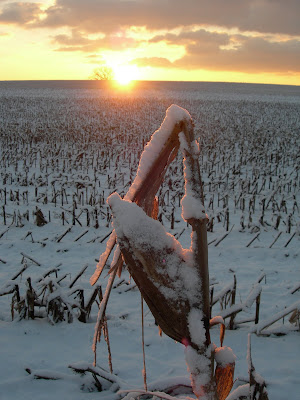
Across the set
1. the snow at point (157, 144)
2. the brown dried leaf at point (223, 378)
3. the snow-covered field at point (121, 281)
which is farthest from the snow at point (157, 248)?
the snow-covered field at point (121, 281)

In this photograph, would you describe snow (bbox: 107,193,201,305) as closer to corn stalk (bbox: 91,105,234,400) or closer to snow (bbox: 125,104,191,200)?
corn stalk (bbox: 91,105,234,400)

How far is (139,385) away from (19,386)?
840 millimetres

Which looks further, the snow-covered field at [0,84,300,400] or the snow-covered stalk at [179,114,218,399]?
the snow-covered field at [0,84,300,400]

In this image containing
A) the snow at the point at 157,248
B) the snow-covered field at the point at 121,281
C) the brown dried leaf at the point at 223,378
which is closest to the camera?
the snow at the point at 157,248

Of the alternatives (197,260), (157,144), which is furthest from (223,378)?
(157,144)

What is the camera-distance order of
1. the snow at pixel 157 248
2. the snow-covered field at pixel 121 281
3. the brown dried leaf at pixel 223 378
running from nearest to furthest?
the snow at pixel 157 248 < the brown dried leaf at pixel 223 378 < the snow-covered field at pixel 121 281

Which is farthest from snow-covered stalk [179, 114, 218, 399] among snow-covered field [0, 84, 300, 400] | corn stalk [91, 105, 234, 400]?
snow-covered field [0, 84, 300, 400]

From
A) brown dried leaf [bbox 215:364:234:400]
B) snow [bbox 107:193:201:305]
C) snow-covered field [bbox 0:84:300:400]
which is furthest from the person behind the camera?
snow-covered field [bbox 0:84:300:400]

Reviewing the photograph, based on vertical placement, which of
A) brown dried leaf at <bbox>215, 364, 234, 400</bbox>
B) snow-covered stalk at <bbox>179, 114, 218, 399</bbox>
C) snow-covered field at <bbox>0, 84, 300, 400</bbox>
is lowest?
snow-covered field at <bbox>0, 84, 300, 400</bbox>

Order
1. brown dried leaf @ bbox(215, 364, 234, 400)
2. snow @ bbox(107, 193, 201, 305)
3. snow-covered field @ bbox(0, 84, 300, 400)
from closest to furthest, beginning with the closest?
snow @ bbox(107, 193, 201, 305) < brown dried leaf @ bbox(215, 364, 234, 400) < snow-covered field @ bbox(0, 84, 300, 400)

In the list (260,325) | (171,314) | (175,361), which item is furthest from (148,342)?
(171,314)

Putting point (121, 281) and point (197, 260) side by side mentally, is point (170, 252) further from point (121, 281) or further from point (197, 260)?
point (121, 281)

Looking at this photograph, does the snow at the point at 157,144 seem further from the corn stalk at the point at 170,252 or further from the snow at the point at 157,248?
the snow at the point at 157,248

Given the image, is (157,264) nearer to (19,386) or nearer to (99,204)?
(19,386)
